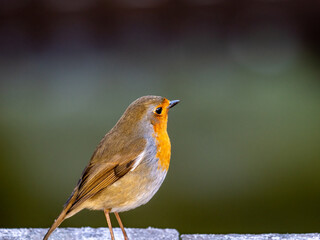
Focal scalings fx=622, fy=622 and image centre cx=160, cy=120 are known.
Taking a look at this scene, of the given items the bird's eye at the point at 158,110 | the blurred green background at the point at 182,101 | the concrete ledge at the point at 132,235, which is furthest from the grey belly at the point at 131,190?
the blurred green background at the point at 182,101

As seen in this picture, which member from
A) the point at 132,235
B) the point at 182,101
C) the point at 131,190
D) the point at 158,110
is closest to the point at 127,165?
the point at 131,190

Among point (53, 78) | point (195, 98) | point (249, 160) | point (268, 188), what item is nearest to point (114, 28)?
point (53, 78)

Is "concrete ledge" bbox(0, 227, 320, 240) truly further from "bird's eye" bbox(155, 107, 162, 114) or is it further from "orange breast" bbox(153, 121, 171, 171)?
"bird's eye" bbox(155, 107, 162, 114)

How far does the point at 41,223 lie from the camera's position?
4211 millimetres

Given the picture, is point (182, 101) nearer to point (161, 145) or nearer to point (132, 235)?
point (132, 235)

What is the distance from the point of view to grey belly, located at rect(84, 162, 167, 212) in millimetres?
2283

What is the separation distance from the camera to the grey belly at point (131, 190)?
228 cm

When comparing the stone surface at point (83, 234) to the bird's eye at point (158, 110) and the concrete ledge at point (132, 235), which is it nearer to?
the concrete ledge at point (132, 235)

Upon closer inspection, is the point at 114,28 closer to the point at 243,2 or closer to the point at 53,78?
the point at 53,78

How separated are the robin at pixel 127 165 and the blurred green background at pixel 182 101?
1.81 metres

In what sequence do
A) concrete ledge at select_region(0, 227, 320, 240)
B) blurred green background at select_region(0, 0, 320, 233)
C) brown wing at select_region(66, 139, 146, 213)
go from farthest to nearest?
blurred green background at select_region(0, 0, 320, 233) < concrete ledge at select_region(0, 227, 320, 240) < brown wing at select_region(66, 139, 146, 213)

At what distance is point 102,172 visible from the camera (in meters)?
2.27

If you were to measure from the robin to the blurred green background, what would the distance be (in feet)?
5.93

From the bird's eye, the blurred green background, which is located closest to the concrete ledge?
the bird's eye
